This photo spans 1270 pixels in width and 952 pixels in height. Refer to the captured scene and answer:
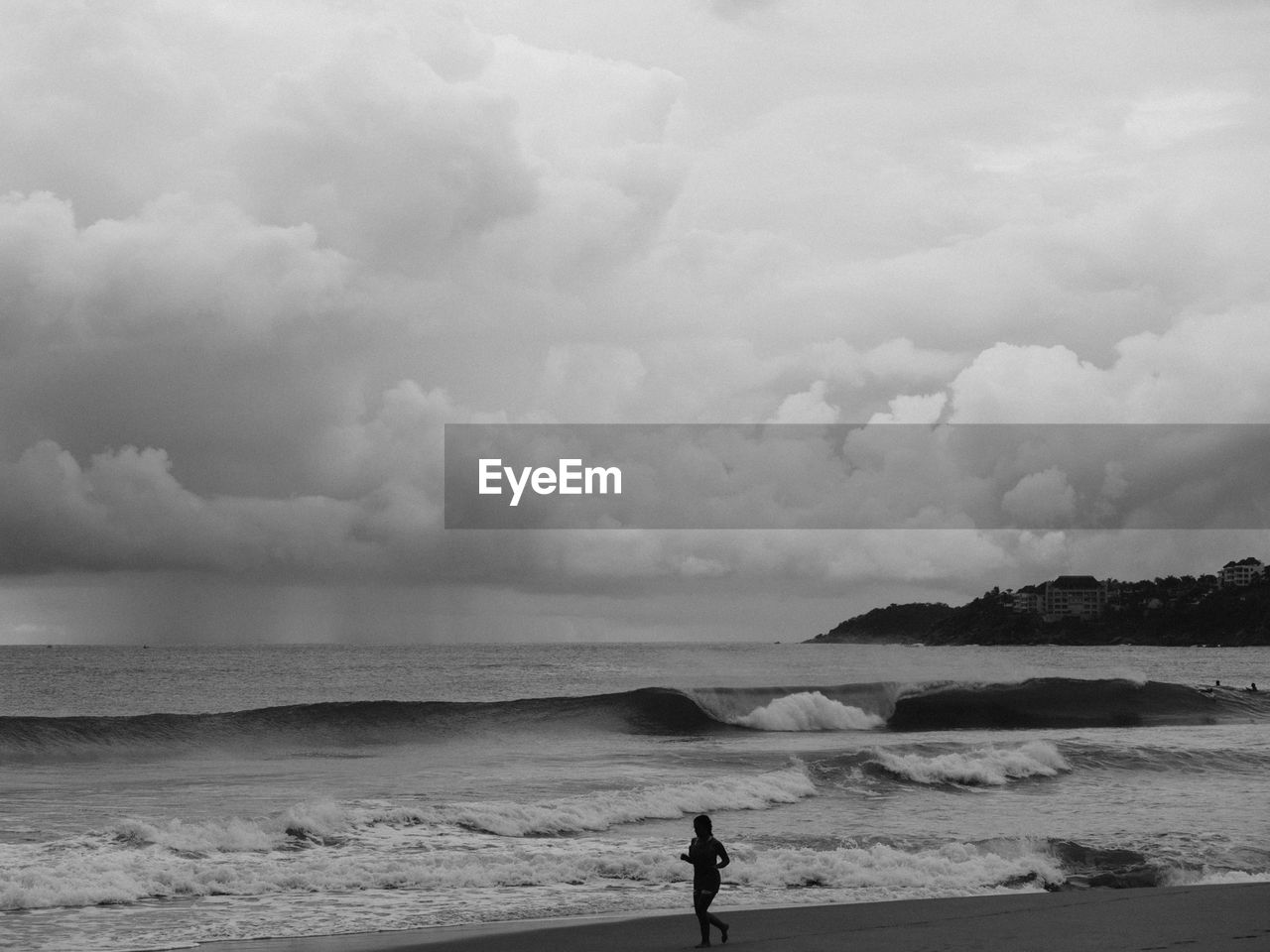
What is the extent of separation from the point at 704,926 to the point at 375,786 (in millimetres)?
13285

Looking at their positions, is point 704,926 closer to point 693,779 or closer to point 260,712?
point 693,779

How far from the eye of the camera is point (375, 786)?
22359mm

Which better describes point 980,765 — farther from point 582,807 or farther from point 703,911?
point 703,911

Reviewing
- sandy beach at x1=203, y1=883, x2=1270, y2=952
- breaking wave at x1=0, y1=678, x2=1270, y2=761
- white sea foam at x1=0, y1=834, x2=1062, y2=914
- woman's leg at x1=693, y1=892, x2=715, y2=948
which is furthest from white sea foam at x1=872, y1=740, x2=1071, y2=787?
woman's leg at x1=693, y1=892, x2=715, y2=948

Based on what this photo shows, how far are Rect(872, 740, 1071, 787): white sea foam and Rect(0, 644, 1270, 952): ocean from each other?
0.06 metres

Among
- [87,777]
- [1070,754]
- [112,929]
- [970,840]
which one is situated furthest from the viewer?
[1070,754]

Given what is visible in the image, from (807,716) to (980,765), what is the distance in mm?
16369

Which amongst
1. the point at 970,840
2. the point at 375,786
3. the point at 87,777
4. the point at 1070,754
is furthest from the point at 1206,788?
the point at 87,777

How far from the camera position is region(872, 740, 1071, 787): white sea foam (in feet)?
79.9

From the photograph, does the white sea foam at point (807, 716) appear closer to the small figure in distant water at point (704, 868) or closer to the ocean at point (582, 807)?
the ocean at point (582, 807)

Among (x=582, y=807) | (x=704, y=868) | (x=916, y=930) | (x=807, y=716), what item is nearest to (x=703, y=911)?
(x=704, y=868)

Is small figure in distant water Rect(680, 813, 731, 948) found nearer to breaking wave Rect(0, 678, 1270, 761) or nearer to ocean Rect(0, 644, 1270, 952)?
ocean Rect(0, 644, 1270, 952)

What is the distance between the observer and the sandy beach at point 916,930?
1045cm

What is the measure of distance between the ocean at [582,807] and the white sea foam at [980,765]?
6cm
